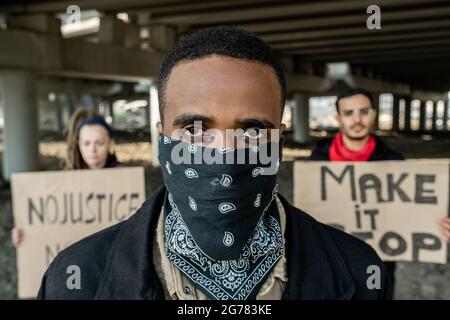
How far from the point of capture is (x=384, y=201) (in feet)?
11.1

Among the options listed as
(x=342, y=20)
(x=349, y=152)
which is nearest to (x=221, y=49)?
(x=349, y=152)

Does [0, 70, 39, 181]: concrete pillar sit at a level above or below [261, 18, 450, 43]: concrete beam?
below

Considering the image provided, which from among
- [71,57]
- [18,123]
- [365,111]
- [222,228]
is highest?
[71,57]

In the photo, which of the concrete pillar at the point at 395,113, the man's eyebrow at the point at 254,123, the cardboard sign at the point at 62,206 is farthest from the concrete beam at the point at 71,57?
the concrete pillar at the point at 395,113

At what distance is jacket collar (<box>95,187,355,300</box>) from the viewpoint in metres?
1.39

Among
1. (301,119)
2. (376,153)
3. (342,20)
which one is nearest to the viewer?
(376,153)

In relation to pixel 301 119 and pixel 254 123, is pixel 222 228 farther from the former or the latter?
pixel 301 119

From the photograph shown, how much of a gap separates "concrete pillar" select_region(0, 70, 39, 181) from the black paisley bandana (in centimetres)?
1237

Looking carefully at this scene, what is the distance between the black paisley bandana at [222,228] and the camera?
1.45 metres

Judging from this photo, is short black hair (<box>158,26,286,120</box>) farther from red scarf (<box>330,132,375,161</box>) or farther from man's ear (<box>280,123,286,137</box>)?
red scarf (<box>330,132,375,161</box>)

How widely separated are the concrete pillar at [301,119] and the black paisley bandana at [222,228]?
83.4 feet

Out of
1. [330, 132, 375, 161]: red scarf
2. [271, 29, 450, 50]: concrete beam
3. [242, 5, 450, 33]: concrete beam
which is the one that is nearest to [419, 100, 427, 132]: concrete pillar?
[271, 29, 450, 50]: concrete beam

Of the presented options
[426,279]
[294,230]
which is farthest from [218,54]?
[426,279]

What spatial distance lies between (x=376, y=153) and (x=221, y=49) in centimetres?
239
